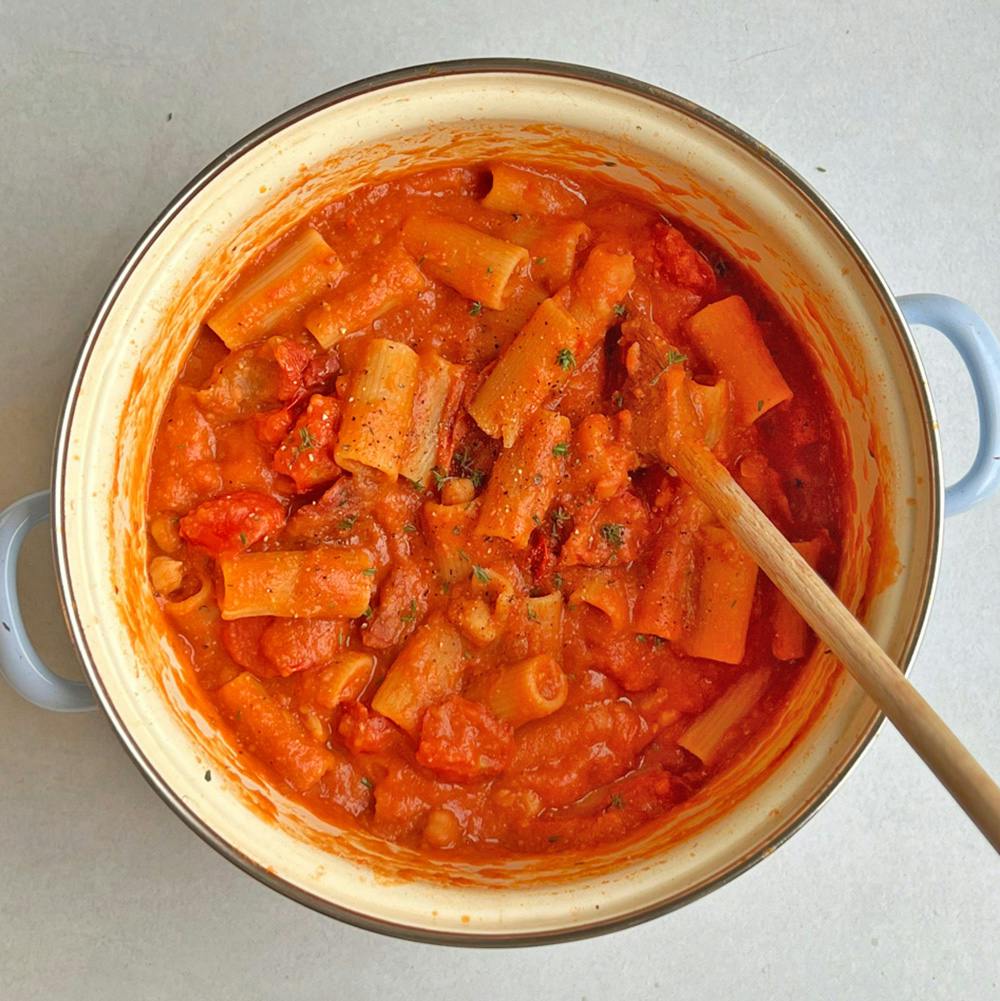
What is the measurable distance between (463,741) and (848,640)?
860 millimetres

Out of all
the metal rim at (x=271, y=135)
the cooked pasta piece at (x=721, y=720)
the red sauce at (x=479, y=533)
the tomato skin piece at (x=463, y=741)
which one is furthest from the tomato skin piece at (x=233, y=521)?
the cooked pasta piece at (x=721, y=720)

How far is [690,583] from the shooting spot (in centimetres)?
232

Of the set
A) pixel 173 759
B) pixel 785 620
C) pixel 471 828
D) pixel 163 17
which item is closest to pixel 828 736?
pixel 785 620


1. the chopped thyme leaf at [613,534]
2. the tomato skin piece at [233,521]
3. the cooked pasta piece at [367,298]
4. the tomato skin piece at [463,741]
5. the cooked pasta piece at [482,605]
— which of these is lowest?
the tomato skin piece at [463,741]

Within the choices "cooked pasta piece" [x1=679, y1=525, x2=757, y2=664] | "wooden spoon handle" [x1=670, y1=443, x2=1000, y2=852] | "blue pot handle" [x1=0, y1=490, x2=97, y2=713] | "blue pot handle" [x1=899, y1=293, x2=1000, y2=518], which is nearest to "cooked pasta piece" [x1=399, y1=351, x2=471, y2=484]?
"wooden spoon handle" [x1=670, y1=443, x2=1000, y2=852]

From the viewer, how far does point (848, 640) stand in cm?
190

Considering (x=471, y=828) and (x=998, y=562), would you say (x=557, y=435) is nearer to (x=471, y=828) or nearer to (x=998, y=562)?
(x=471, y=828)

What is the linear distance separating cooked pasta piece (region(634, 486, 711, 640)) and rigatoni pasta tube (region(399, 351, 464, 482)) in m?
0.56

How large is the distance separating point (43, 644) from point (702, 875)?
1.62m

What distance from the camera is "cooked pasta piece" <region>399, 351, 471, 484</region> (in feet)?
7.40

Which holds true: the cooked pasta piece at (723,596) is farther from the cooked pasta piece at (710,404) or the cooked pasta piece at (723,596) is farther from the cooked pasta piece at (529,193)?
the cooked pasta piece at (529,193)

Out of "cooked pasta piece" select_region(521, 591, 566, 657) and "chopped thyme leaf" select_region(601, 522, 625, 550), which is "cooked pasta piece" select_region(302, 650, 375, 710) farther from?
"chopped thyme leaf" select_region(601, 522, 625, 550)

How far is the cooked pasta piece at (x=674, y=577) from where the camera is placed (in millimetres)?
2291

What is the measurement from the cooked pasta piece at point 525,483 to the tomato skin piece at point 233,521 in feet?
1.54
